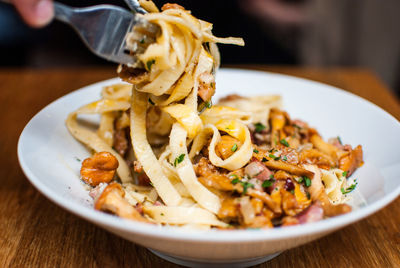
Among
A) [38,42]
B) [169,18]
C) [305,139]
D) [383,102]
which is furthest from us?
[38,42]

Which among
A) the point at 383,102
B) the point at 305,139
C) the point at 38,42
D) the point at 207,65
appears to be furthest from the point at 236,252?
the point at 38,42

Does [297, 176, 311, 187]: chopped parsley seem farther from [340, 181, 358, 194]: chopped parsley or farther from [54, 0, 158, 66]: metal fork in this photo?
[54, 0, 158, 66]: metal fork

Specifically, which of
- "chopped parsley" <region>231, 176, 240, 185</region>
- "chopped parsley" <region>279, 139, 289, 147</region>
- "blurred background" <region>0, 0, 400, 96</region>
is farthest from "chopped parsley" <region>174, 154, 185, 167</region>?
"blurred background" <region>0, 0, 400, 96</region>

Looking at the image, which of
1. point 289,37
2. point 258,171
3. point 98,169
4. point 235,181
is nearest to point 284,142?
point 258,171

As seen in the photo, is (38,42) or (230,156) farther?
(38,42)

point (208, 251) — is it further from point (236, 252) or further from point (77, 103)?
point (77, 103)

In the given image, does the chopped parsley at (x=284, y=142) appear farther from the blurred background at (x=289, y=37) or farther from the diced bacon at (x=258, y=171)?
the blurred background at (x=289, y=37)

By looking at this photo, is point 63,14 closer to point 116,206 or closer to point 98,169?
point 98,169
